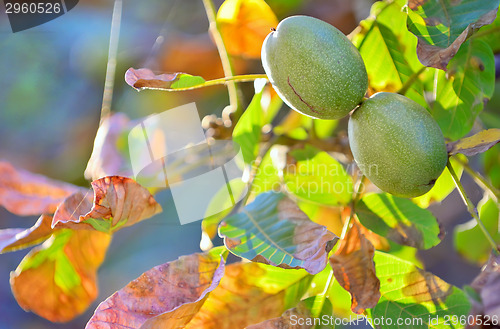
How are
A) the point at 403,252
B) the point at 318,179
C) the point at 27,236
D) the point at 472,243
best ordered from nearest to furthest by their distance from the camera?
the point at 27,236
the point at 318,179
the point at 403,252
the point at 472,243

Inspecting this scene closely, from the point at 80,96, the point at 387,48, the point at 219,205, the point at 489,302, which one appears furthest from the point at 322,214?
the point at 80,96

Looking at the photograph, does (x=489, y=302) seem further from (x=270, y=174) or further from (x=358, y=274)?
(x=270, y=174)

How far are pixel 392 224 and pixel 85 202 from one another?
0.47 m

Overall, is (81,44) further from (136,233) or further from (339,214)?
(339,214)

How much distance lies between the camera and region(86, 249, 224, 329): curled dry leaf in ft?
2.00

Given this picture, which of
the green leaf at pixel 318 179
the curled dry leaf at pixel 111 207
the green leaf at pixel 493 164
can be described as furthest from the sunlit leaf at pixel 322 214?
the green leaf at pixel 493 164

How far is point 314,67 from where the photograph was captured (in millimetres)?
609

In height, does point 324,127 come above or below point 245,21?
below

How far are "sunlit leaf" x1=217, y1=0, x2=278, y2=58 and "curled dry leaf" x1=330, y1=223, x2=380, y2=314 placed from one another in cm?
57

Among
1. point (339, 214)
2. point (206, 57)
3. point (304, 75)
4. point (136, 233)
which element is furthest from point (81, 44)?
point (304, 75)

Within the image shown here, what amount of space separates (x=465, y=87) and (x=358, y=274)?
316 mm

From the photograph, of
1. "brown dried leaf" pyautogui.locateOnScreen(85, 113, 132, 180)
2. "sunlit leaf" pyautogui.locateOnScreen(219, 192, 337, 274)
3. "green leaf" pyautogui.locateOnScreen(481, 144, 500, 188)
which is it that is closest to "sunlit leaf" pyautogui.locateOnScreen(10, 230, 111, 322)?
"brown dried leaf" pyautogui.locateOnScreen(85, 113, 132, 180)

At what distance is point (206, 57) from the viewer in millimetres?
1459

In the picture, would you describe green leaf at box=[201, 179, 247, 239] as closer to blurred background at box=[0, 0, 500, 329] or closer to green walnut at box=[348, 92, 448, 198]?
green walnut at box=[348, 92, 448, 198]
